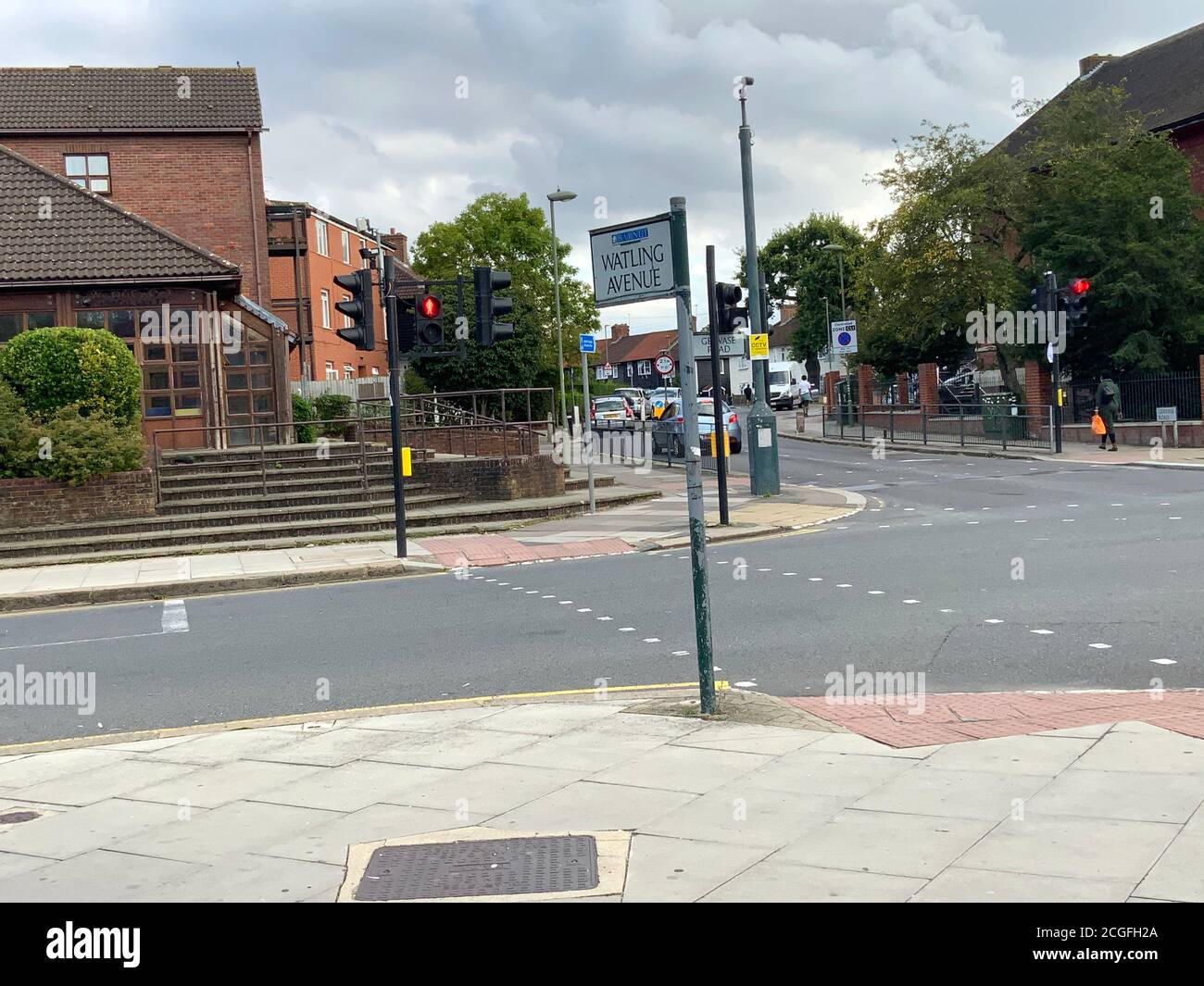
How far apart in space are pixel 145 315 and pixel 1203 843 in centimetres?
2478

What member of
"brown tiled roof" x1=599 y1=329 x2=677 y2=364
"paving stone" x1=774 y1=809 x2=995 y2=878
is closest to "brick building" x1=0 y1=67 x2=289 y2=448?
"paving stone" x1=774 y1=809 x2=995 y2=878

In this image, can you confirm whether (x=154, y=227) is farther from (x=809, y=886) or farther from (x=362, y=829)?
(x=809, y=886)

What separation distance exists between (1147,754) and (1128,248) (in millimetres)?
33049

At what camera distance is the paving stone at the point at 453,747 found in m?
7.07

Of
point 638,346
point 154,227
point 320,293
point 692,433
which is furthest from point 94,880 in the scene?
point 638,346

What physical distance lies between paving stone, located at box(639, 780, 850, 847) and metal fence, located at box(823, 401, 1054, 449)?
30.7 m

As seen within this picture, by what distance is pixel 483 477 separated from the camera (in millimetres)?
24578

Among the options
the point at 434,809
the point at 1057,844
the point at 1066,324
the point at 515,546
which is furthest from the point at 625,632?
the point at 1066,324

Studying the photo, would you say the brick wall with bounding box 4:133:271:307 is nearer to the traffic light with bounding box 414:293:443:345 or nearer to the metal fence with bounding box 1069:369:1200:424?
the traffic light with bounding box 414:293:443:345

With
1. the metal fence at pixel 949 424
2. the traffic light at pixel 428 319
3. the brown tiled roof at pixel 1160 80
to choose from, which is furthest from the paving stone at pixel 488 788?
the brown tiled roof at pixel 1160 80

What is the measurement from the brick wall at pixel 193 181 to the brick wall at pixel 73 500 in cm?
1185

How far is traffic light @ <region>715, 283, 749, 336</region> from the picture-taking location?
19.5m

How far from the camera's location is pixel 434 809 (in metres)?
6.11

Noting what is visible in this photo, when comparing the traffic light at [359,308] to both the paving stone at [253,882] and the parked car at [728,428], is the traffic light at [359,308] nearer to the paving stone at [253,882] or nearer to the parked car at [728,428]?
the paving stone at [253,882]
